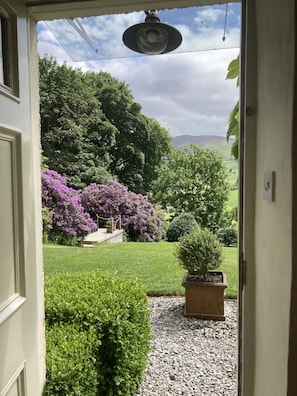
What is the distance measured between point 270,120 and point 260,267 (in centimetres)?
43

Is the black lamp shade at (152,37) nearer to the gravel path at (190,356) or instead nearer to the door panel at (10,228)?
the door panel at (10,228)

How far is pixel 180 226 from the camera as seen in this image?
6891mm

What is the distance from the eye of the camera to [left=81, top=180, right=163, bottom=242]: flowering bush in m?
7.61

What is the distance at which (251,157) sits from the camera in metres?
1.11

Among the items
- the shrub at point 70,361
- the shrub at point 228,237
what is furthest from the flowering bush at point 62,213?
the shrub at point 70,361

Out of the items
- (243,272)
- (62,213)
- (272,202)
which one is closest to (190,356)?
(243,272)

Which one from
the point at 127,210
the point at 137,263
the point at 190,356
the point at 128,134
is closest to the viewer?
the point at 190,356

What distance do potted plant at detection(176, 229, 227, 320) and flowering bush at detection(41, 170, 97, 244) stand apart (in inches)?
158

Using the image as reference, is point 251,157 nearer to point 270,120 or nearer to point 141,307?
point 270,120

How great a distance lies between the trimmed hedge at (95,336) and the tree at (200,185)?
5.45 meters

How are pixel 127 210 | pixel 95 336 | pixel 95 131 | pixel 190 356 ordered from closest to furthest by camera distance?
pixel 95 336, pixel 190 356, pixel 127 210, pixel 95 131

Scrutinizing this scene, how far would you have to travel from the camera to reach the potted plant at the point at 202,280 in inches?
121

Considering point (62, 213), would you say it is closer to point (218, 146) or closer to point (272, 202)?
point (218, 146)

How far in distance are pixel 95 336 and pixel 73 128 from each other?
8.48 meters
